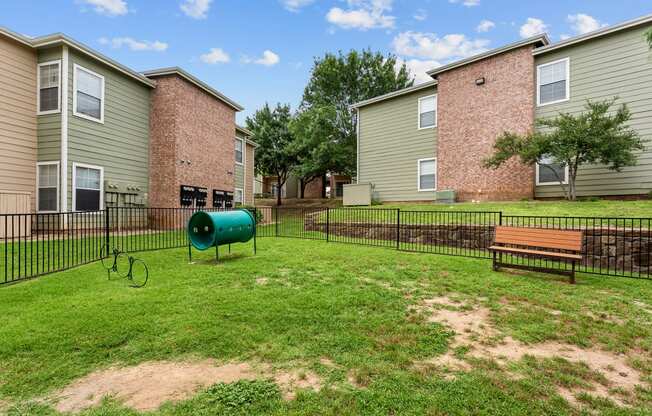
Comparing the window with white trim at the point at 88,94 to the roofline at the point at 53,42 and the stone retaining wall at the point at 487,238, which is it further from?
the stone retaining wall at the point at 487,238

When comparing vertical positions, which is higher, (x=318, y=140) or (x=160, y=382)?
(x=318, y=140)

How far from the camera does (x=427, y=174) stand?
1805 cm

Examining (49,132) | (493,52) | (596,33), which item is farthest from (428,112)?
(49,132)

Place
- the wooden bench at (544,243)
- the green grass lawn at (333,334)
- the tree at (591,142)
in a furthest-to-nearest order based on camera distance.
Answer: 1. the tree at (591,142)
2. the wooden bench at (544,243)
3. the green grass lawn at (333,334)

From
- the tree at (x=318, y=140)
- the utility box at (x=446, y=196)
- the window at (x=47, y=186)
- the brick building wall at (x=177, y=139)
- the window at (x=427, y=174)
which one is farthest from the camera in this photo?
the tree at (x=318, y=140)

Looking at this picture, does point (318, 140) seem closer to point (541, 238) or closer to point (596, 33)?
point (596, 33)

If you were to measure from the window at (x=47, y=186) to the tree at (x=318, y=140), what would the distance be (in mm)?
18853

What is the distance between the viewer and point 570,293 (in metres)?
5.40

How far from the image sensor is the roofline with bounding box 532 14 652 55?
1207cm

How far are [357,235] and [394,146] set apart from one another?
28.8 ft

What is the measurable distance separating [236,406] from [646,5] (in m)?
18.5

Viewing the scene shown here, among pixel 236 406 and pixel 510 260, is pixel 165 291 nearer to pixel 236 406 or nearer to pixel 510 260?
pixel 236 406

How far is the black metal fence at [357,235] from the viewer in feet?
24.2

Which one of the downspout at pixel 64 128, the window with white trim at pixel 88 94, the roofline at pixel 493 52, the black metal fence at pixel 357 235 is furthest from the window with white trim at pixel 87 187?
the roofline at pixel 493 52
